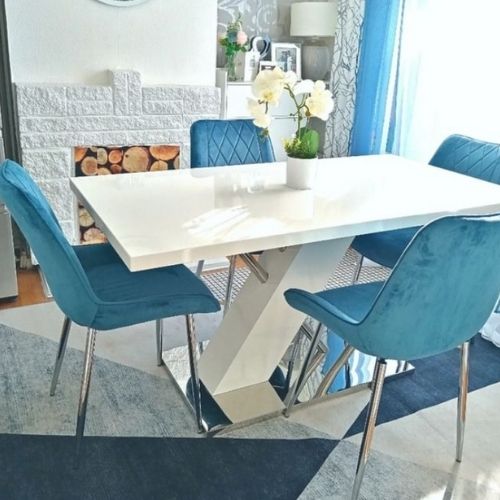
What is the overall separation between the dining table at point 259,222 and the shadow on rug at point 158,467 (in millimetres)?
186

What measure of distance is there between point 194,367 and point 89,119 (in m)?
1.75

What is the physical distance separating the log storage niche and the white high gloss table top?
3.76 feet

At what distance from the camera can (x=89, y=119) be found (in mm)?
3086

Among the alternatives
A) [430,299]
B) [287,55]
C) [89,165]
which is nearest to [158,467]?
[430,299]

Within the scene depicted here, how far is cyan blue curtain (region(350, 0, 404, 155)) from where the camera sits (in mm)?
3324

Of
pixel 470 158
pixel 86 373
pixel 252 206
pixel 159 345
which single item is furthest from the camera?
pixel 470 158

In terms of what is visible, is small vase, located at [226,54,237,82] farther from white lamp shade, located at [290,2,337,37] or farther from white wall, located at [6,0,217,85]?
white lamp shade, located at [290,2,337,37]

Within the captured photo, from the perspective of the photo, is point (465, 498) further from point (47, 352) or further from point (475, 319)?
point (47, 352)

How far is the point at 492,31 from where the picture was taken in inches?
109

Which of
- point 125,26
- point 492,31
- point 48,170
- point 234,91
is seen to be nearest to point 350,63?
point 234,91

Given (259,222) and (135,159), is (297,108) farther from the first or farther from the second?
(135,159)

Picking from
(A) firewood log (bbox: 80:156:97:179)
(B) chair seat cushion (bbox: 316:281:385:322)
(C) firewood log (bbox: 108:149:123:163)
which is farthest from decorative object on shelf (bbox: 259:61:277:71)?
(B) chair seat cushion (bbox: 316:281:385:322)

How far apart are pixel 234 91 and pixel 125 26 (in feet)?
2.46

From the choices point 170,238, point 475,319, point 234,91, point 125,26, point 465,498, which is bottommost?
point 465,498
